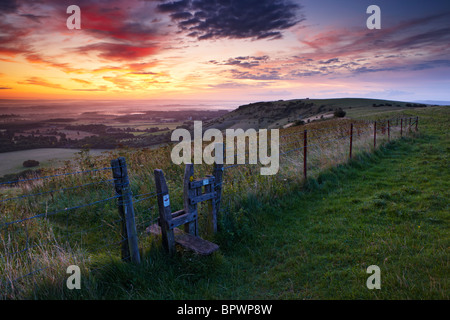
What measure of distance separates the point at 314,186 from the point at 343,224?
244 centimetres

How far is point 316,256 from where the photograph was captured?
4.84 m

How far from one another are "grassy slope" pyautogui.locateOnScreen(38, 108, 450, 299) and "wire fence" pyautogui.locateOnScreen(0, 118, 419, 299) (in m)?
0.36

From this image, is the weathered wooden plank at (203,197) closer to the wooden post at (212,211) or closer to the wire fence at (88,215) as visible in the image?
the wooden post at (212,211)

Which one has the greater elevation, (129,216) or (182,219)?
(129,216)

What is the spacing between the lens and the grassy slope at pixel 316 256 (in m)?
3.86

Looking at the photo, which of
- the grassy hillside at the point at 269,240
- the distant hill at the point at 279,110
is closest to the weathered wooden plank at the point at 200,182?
the grassy hillside at the point at 269,240

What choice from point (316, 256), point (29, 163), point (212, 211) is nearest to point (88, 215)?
point (212, 211)

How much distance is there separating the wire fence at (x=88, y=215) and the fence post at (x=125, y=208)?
0.01m

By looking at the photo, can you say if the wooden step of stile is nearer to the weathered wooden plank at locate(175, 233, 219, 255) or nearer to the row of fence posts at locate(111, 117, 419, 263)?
the weathered wooden plank at locate(175, 233, 219, 255)

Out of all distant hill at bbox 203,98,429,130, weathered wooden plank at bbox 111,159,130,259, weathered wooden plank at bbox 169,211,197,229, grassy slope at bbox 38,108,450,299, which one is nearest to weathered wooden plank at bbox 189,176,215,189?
weathered wooden plank at bbox 169,211,197,229

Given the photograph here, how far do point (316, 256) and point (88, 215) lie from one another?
5.74 meters

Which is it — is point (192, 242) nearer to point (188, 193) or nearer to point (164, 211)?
point (164, 211)
